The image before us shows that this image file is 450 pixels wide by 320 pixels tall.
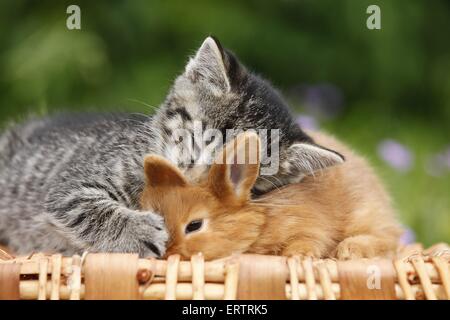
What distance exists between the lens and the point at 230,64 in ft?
7.75

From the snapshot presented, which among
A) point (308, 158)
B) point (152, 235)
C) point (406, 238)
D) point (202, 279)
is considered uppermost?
point (308, 158)

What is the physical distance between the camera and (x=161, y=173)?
6.55ft

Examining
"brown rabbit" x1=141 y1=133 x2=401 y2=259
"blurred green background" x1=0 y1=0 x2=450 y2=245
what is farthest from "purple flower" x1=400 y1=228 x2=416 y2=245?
"blurred green background" x1=0 y1=0 x2=450 y2=245

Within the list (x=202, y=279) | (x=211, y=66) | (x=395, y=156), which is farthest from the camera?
(x=395, y=156)

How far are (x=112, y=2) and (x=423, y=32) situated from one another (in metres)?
1.87

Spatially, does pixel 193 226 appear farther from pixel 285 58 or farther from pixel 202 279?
pixel 285 58

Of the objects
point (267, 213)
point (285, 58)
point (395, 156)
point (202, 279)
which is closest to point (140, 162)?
point (267, 213)

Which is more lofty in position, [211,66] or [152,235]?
[211,66]

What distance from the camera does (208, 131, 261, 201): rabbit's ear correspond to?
1.96 meters

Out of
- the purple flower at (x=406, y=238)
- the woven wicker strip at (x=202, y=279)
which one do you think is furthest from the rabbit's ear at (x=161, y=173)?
the purple flower at (x=406, y=238)

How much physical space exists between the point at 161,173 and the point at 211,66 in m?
0.53

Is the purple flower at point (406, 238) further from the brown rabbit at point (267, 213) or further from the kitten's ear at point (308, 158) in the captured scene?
the kitten's ear at point (308, 158)

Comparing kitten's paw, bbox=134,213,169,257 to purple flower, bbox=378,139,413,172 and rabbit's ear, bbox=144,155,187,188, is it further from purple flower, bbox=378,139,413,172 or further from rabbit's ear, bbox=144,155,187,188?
purple flower, bbox=378,139,413,172

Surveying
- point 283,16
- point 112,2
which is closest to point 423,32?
point 283,16
